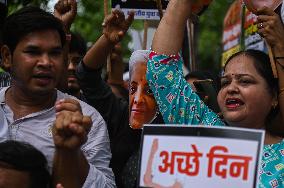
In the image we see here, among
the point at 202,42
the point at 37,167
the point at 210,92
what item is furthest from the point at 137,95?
the point at 202,42

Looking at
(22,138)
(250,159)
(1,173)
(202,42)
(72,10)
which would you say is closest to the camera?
(250,159)

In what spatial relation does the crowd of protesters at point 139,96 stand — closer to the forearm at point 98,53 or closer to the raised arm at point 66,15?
the forearm at point 98,53

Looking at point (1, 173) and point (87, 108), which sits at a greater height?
point (87, 108)

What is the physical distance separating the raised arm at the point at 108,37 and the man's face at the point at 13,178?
1.20 meters

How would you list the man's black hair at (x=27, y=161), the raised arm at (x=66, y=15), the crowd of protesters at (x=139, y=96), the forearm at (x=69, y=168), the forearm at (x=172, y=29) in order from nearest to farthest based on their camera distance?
the forearm at (x=69, y=168), the man's black hair at (x=27, y=161), the crowd of protesters at (x=139, y=96), the forearm at (x=172, y=29), the raised arm at (x=66, y=15)

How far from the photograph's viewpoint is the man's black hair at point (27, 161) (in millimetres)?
2439

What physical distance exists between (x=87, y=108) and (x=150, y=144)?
760 millimetres

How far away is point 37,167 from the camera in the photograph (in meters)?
2.47

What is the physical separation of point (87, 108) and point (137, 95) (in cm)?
47

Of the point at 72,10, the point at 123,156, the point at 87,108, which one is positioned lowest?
the point at 123,156

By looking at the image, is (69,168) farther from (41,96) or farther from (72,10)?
(72,10)

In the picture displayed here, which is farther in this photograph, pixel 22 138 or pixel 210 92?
pixel 210 92

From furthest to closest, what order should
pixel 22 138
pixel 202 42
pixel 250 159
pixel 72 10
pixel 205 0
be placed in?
pixel 202 42 < pixel 72 10 < pixel 205 0 < pixel 22 138 < pixel 250 159

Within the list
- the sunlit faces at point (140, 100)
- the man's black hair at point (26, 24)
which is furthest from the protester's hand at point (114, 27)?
the man's black hair at point (26, 24)
